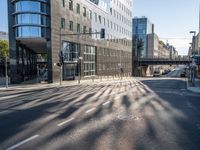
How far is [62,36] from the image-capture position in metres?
34.9

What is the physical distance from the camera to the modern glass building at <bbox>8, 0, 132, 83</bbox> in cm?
3158

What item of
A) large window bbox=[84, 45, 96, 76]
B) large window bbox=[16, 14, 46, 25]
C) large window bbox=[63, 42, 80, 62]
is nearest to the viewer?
large window bbox=[16, 14, 46, 25]

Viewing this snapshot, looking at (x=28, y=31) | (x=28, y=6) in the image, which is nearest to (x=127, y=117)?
(x=28, y=31)

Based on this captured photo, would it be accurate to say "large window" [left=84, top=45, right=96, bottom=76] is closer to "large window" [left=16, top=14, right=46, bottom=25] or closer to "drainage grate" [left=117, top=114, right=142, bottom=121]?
"large window" [left=16, top=14, right=46, bottom=25]

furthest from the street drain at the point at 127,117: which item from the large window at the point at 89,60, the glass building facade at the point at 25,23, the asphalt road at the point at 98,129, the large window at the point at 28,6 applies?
the large window at the point at 89,60

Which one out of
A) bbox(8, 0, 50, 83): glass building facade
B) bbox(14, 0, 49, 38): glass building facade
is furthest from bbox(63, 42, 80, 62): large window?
bbox(14, 0, 49, 38): glass building facade

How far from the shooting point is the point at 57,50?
111ft

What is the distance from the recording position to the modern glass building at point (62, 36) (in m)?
31.6

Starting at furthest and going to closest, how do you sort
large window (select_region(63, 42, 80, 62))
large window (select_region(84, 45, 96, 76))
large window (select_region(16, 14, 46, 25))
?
large window (select_region(84, 45, 96, 76)) → large window (select_region(63, 42, 80, 62)) → large window (select_region(16, 14, 46, 25))

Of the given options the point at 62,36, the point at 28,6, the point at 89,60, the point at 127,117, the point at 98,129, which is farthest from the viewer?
the point at 89,60

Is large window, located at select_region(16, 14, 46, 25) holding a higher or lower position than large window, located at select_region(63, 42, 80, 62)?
higher

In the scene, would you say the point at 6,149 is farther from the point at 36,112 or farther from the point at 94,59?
the point at 94,59

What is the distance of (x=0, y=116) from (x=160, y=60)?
81110mm

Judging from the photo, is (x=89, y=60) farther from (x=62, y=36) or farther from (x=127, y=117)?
(x=127, y=117)
